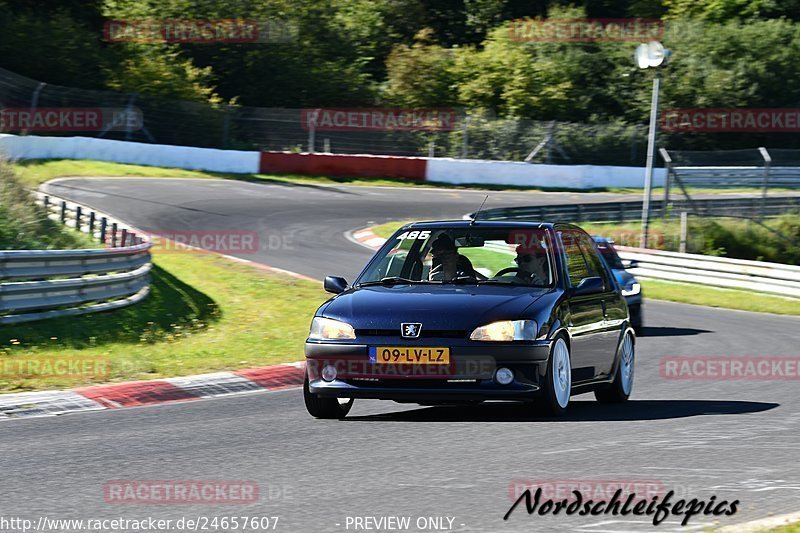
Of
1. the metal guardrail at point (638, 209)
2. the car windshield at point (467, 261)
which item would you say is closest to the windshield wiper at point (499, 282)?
the car windshield at point (467, 261)

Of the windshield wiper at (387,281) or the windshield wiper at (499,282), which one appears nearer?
the windshield wiper at (499,282)

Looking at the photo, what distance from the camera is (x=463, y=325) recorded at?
27.9 feet

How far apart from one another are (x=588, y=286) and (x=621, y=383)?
1281 millimetres

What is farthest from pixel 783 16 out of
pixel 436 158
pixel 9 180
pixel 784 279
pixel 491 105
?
pixel 9 180

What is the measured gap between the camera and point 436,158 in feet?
146

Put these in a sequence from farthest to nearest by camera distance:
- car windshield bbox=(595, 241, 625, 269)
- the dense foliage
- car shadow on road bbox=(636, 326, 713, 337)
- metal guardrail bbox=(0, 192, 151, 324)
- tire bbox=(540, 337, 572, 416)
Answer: the dense foliage → car windshield bbox=(595, 241, 625, 269) → car shadow on road bbox=(636, 326, 713, 337) → metal guardrail bbox=(0, 192, 151, 324) → tire bbox=(540, 337, 572, 416)

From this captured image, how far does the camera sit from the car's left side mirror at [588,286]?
946 centimetres

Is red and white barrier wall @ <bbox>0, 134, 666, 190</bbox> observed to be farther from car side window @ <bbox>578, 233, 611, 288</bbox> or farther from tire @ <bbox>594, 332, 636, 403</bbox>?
tire @ <bbox>594, 332, 636, 403</bbox>

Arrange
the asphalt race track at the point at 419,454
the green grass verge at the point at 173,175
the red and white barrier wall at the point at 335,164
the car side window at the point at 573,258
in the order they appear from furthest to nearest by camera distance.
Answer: the red and white barrier wall at the point at 335,164
the green grass verge at the point at 173,175
the car side window at the point at 573,258
the asphalt race track at the point at 419,454

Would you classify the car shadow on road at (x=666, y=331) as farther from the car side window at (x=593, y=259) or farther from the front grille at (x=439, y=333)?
the front grille at (x=439, y=333)

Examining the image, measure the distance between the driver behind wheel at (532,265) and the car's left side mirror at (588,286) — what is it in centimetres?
23

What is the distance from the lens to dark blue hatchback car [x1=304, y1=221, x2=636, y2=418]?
8.51 m

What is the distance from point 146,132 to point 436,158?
10034mm

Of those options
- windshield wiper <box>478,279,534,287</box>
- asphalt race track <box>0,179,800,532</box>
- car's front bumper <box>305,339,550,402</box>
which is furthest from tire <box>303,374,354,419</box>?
windshield wiper <box>478,279,534,287</box>
